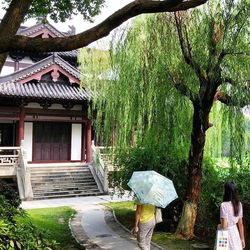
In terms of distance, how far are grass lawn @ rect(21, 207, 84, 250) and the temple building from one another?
4.53 m

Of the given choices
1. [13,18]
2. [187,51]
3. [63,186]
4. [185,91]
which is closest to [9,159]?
[63,186]

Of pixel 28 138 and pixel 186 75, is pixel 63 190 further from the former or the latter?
pixel 186 75

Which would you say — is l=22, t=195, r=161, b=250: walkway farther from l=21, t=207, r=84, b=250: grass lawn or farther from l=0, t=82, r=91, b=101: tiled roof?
l=0, t=82, r=91, b=101: tiled roof

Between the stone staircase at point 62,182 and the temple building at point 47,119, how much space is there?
0.17ft

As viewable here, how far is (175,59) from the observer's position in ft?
27.2

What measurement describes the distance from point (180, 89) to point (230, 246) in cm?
384

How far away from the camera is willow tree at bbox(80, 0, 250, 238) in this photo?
7.51 meters

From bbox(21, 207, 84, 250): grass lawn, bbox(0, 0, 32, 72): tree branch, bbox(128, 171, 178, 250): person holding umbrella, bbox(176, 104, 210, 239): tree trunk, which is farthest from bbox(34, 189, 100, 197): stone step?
bbox(0, 0, 32, 72): tree branch

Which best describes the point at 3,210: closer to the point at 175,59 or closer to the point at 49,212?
the point at 175,59

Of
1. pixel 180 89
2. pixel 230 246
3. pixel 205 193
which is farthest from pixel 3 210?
pixel 205 193

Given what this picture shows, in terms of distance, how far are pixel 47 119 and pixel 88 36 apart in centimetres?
1704

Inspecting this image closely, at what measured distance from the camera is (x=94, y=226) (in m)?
10.5

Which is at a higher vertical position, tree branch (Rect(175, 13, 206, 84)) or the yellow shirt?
tree branch (Rect(175, 13, 206, 84))

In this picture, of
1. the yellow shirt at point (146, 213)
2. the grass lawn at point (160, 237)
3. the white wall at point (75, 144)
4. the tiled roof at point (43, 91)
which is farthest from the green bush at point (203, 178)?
the white wall at point (75, 144)
